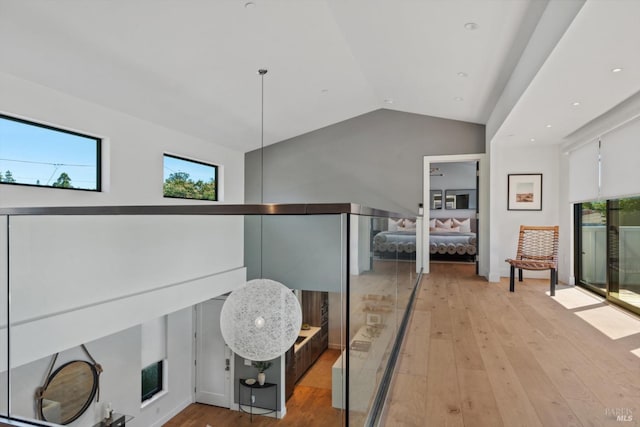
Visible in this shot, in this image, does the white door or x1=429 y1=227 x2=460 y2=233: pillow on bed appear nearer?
Answer: the white door

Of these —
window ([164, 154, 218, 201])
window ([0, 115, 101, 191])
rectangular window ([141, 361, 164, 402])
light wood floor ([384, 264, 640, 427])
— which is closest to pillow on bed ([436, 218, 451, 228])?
light wood floor ([384, 264, 640, 427])

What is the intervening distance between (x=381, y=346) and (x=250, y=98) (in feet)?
13.3

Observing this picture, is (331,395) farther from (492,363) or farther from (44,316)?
(44,316)

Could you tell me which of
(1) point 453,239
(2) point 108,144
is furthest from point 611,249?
(2) point 108,144

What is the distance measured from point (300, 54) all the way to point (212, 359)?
3.66 meters

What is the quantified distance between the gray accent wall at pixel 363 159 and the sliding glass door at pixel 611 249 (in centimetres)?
203

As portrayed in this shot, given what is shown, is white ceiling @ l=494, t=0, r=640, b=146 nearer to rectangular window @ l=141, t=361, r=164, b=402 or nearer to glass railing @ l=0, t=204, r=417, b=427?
glass railing @ l=0, t=204, r=417, b=427

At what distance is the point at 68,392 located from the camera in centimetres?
177

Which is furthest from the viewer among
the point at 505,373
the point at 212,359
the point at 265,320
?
the point at 505,373

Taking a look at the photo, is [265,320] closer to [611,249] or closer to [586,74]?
[586,74]

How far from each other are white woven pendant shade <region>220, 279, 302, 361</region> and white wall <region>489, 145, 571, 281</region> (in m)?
5.24

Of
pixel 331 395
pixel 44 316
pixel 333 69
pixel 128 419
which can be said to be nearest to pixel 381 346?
pixel 331 395

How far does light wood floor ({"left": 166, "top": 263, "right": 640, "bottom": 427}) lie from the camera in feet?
5.65

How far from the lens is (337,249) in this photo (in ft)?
3.85
